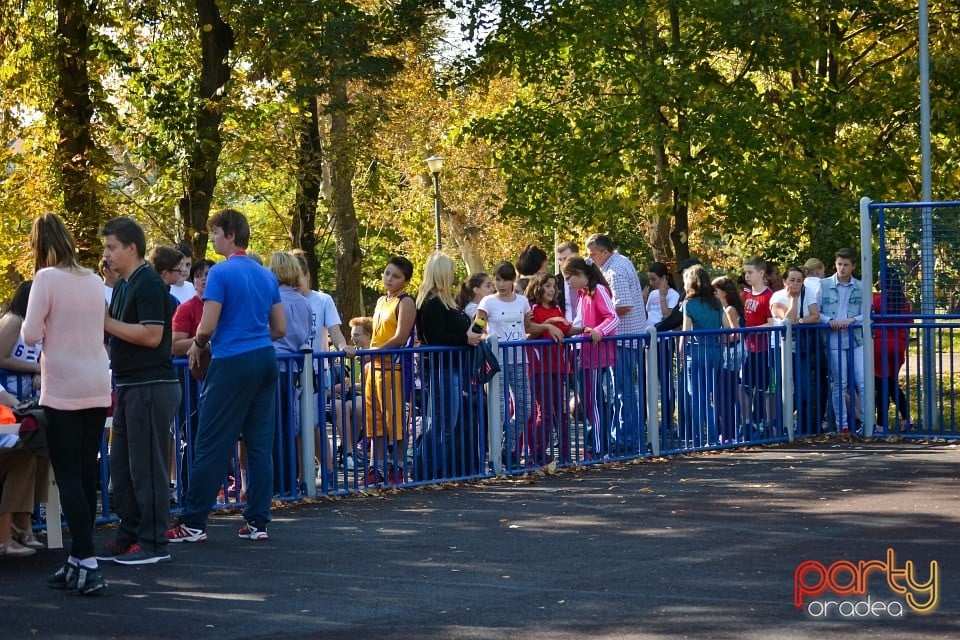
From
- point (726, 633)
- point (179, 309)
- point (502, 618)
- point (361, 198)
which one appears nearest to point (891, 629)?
point (726, 633)

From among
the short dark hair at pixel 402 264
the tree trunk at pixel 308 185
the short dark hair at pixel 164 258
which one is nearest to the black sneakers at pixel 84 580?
the short dark hair at pixel 164 258

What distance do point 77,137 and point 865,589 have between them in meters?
16.1

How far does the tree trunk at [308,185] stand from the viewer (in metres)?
25.3

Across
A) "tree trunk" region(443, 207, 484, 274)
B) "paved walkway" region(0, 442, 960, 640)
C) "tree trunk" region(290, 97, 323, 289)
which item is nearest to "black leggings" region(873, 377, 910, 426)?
"paved walkway" region(0, 442, 960, 640)

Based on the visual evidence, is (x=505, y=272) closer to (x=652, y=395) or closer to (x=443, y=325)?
(x=443, y=325)

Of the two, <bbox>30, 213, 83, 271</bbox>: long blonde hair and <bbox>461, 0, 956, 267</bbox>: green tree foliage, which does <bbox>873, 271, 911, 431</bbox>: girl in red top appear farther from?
<bbox>30, 213, 83, 271</bbox>: long blonde hair

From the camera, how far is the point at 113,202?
889 inches

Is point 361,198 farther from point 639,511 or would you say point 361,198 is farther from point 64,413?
point 64,413

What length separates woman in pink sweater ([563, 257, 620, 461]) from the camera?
13438 millimetres

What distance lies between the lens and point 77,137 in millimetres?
21219

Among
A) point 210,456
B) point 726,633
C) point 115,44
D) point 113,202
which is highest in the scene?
point 115,44

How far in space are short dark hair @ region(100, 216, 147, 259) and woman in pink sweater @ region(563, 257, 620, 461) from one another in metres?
5.59

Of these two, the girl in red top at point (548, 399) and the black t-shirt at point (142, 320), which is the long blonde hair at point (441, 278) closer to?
the girl in red top at point (548, 399)

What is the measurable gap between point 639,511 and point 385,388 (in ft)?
8.16
